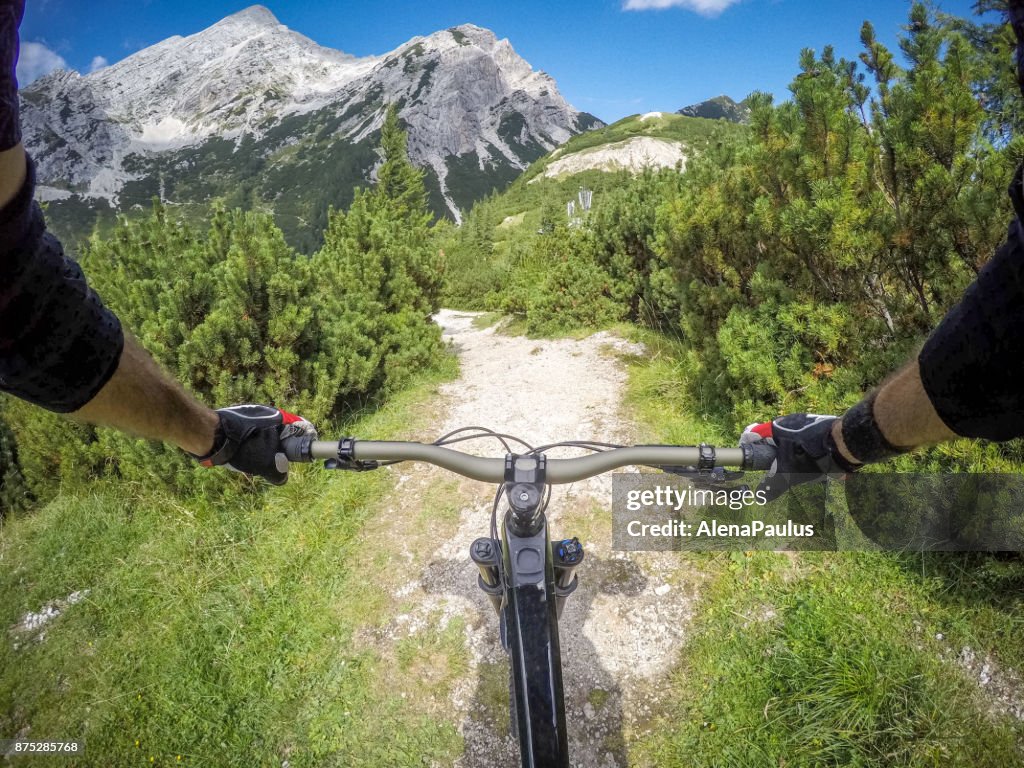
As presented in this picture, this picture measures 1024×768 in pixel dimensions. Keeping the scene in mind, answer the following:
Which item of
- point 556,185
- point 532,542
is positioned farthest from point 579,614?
point 556,185

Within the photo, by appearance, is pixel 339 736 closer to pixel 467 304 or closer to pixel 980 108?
pixel 980 108

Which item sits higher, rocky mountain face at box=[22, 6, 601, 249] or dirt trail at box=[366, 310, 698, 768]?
rocky mountain face at box=[22, 6, 601, 249]

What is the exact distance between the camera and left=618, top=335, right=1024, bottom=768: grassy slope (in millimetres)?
2475

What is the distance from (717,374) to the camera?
17.2 feet

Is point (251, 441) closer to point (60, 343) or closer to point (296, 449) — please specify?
point (296, 449)

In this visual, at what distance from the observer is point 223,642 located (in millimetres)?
3670

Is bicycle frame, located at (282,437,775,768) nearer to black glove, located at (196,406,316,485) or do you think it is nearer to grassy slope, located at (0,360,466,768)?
black glove, located at (196,406,316,485)

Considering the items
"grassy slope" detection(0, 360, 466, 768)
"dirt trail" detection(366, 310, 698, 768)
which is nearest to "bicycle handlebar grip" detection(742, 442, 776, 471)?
"dirt trail" detection(366, 310, 698, 768)

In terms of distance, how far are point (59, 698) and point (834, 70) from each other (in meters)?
7.21

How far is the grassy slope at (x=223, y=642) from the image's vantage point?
308 cm

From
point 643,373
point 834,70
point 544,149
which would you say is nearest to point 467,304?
point 643,373

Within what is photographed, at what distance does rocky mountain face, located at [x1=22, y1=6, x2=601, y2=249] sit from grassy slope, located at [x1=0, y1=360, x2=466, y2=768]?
384ft

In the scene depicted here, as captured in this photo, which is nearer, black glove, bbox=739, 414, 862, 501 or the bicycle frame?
the bicycle frame

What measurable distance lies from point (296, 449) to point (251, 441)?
0.53 feet
